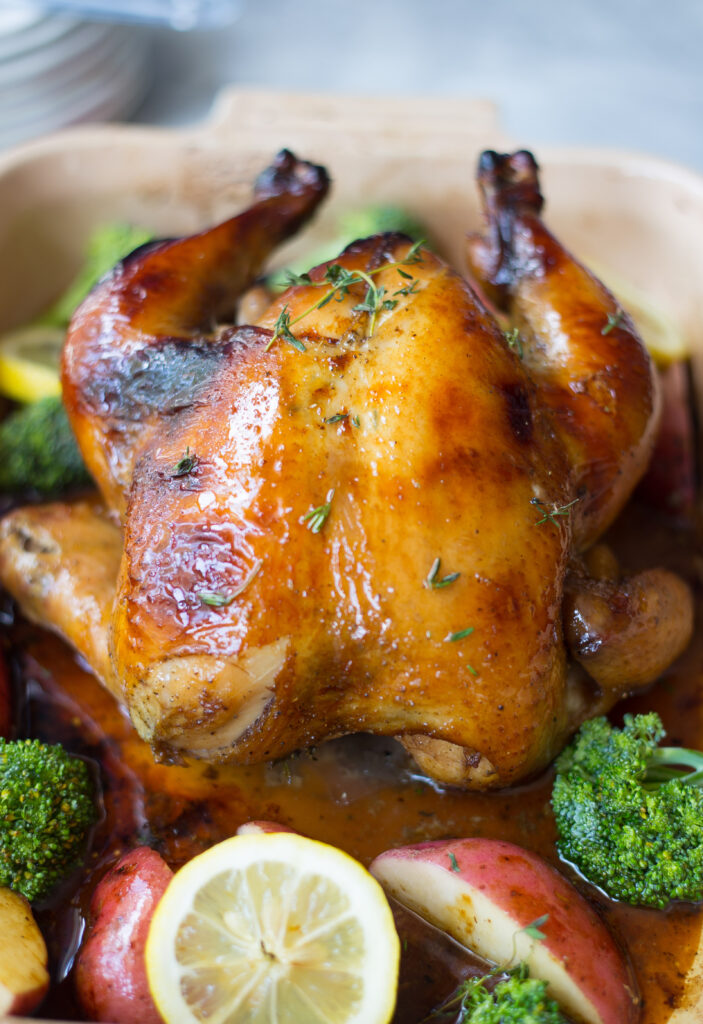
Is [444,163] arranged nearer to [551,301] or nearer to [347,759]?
[551,301]

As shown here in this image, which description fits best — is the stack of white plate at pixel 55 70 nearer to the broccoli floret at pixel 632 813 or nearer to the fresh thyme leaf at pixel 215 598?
the fresh thyme leaf at pixel 215 598

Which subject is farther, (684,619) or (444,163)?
(444,163)

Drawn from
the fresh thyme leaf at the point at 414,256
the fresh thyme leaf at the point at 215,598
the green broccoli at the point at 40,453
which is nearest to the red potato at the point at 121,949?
the fresh thyme leaf at the point at 215,598

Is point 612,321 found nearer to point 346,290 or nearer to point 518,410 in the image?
point 518,410

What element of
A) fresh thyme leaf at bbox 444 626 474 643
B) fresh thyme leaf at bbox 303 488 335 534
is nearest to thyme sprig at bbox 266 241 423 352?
fresh thyme leaf at bbox 303 488 335 534

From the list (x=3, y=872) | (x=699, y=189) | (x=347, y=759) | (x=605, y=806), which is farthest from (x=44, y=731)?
(x=699, y=189)

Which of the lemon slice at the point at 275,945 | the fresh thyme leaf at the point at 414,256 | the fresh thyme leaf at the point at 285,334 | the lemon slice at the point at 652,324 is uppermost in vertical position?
the fresh thyme leaf at the point at 414,256

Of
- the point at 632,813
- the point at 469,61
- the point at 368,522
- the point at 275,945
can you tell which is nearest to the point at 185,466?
the point at 368,522
